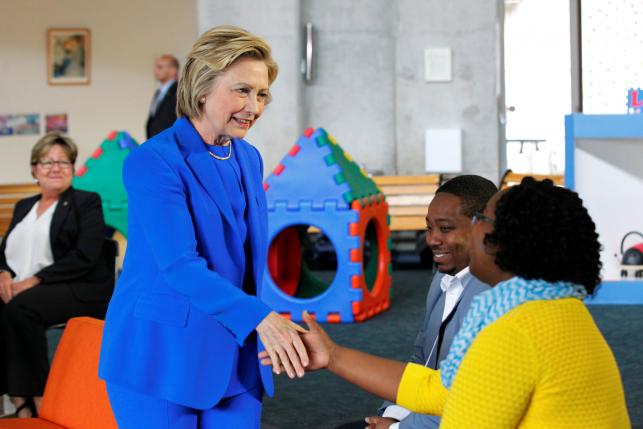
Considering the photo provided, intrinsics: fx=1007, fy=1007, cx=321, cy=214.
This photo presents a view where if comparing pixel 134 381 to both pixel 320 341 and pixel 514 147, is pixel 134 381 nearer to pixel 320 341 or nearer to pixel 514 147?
pixel 320 341

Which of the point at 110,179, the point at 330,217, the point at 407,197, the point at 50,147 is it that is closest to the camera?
the point at 50,147

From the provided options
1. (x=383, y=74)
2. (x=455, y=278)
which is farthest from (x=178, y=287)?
(x=383, y=74)

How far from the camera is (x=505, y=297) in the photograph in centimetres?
165

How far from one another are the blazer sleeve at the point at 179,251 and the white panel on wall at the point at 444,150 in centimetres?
707

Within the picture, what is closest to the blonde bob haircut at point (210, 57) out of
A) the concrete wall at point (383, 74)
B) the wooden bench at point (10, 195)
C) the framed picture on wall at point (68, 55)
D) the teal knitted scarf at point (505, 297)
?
the teal knitted scarf at point (505, 297)

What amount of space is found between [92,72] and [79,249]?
9.13 metres

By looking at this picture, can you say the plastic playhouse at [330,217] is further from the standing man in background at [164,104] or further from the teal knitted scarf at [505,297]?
the teal knitted scarf at [505,297]

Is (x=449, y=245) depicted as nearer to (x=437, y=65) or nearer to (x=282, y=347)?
(x=282, y=347)

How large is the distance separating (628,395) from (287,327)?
2.81 metres

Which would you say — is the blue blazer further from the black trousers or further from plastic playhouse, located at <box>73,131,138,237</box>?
plastic playhouse, located at <box>73,131,138,237</box>

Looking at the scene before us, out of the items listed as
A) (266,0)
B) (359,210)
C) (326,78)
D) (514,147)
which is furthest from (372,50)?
(514,147)

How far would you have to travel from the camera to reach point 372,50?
924 centimetres

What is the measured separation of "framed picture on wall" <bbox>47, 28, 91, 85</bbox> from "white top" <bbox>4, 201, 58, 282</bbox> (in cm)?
896

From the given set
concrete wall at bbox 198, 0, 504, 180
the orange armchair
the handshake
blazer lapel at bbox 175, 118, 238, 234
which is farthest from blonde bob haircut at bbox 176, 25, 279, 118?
concrete wall at bbox 198, 0, 504, 180
